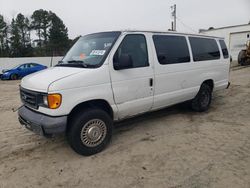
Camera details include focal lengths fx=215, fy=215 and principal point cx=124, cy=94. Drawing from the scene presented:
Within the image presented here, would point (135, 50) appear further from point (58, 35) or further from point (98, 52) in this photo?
point (58, 35)

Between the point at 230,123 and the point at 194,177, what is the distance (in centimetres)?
258

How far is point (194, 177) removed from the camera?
3.06 metres

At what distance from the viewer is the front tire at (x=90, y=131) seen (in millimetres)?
3541

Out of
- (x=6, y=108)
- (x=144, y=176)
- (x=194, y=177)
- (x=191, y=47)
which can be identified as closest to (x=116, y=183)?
(x=144, y=176)

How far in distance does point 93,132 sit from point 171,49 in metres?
2.50

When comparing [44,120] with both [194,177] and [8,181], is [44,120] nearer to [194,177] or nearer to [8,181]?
[8,181]

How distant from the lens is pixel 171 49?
15.6ft

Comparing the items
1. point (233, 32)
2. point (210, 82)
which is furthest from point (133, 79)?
point (233, 32)

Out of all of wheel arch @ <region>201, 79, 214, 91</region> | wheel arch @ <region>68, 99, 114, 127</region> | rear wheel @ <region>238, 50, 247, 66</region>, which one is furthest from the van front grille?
rear wheel @ <region>238, 50, 247, 66</region>

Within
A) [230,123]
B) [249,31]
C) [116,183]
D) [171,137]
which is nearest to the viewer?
[116,183]

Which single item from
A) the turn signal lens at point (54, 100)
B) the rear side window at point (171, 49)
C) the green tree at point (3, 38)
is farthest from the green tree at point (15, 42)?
the turn signal lens at point (54, 100)

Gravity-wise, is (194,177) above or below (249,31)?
below

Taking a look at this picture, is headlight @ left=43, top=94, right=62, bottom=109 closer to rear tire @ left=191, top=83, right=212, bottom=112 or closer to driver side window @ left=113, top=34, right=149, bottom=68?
driver side window @ left=113, top=34, right=149, bottom=68

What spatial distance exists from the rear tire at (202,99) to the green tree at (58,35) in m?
39.4
